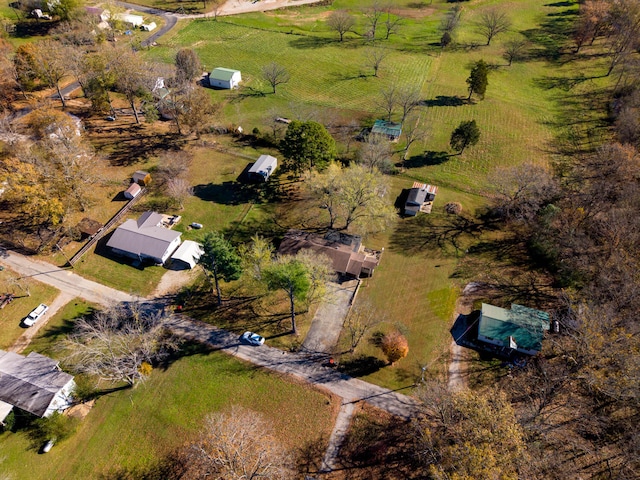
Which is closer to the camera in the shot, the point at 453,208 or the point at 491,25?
the point at 453,208

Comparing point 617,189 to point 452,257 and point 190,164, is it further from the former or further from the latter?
point 190,164

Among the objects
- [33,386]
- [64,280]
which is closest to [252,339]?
[33,386]

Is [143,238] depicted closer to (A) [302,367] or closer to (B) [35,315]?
(B) [35,315]

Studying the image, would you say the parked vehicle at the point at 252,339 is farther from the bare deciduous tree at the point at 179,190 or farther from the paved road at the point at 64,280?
the bare deciduous tree at the point at 179,190

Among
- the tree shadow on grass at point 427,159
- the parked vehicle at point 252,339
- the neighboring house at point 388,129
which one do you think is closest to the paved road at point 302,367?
the parked vehicle at point 252,339

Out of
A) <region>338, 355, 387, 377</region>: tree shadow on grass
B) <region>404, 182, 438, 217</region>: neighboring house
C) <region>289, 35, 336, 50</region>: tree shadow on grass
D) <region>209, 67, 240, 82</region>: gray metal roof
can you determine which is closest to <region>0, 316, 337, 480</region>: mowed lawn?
<region>338, 355, 387, 377</region>: tree shadow on grass

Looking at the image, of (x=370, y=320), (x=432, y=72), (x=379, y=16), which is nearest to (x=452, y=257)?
(x=370, y=320)
